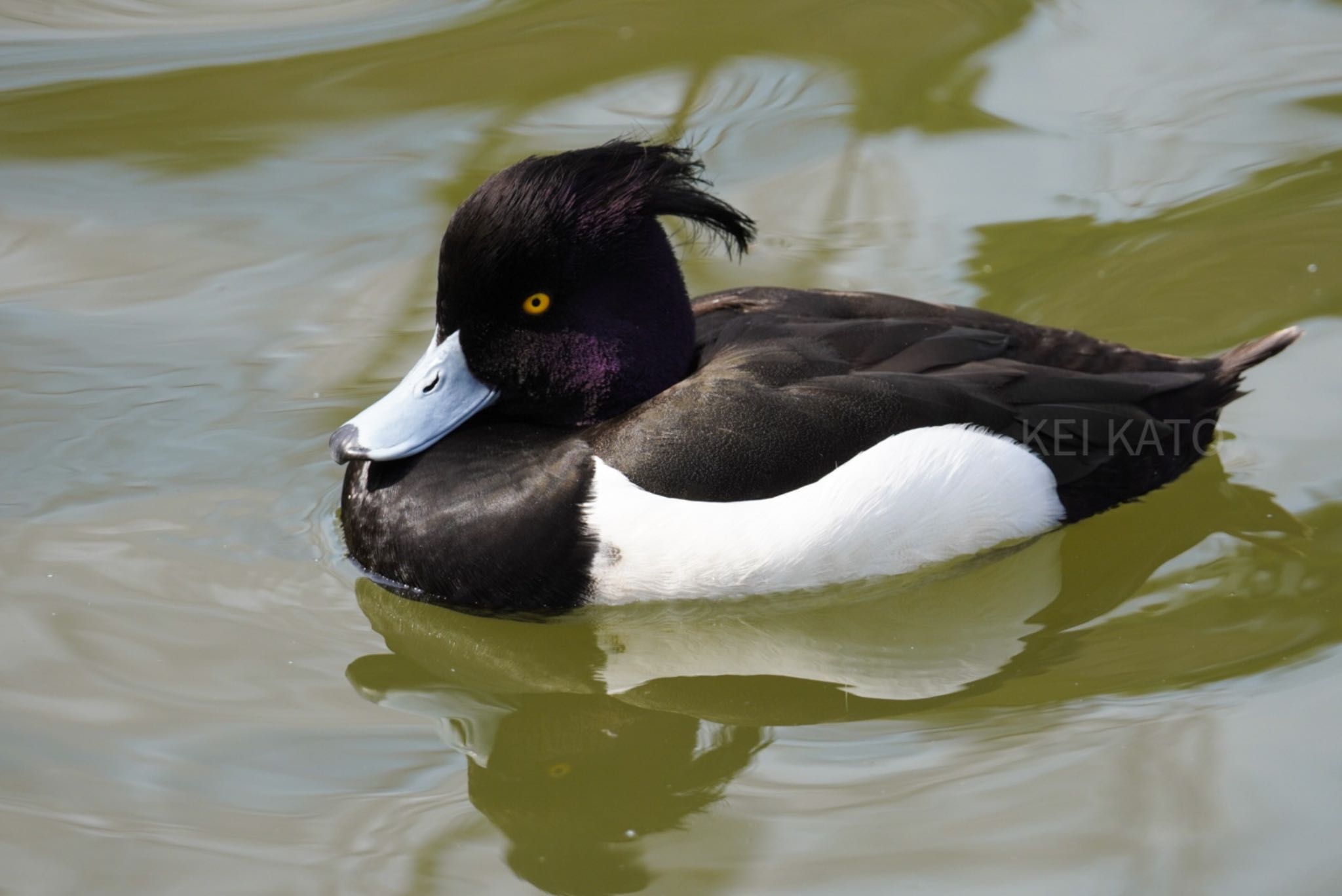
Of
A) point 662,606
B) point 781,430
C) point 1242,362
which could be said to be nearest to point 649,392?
point 781,430

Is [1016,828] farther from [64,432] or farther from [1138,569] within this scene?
[64,432]

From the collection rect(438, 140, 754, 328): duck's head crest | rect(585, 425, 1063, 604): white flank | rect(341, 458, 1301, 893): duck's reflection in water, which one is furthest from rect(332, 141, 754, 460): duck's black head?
rect(341, 458, 1301, 893): duck's reflection in water

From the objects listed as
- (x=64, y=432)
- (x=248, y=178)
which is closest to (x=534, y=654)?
(x=64, y=432)

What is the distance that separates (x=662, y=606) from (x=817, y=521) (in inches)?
19.0

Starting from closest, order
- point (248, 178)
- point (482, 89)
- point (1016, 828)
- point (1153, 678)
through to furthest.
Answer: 1. point (1016, 828)
2. point (1153, 678)
3. point (248, 178)
4. point (482, 89)

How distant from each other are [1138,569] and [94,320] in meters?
3.62

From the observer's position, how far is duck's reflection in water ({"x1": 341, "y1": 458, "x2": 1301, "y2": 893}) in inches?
148

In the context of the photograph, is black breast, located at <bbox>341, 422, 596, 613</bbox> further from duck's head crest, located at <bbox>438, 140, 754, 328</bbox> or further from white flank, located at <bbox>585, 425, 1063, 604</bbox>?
duck's head crest, located at <bbox>438, 140, 754, 328</bbox>

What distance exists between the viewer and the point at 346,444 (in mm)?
4398

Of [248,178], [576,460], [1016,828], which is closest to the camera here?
[1016,828]

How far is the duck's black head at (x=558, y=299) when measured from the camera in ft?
13.8

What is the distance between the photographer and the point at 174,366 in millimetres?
5520

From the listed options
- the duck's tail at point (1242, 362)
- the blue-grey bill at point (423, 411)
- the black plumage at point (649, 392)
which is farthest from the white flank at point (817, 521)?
the duck's tail at point (1242, 362)

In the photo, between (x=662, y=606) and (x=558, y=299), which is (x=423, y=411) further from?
(x=662, y=606)
